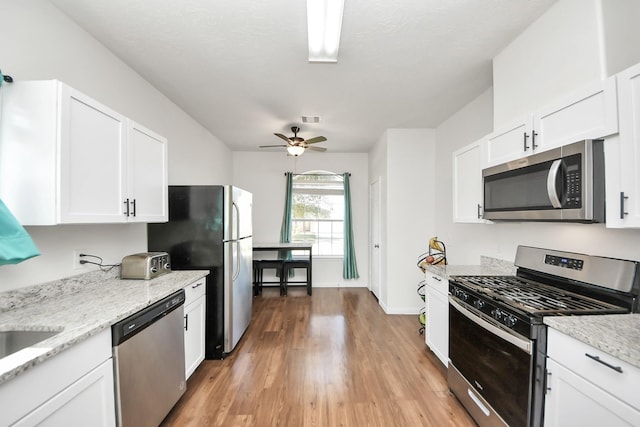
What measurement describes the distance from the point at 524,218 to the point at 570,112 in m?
0.63

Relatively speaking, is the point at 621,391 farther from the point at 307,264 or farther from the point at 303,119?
the point at 307,264

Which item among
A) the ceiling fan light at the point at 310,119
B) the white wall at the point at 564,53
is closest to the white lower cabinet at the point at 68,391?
the white wall at the point at 564,53

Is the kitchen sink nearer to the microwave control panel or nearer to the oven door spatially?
the oven door

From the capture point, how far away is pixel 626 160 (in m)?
1.16

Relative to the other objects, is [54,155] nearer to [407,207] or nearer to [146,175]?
[146,175]

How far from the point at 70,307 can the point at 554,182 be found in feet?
8.84

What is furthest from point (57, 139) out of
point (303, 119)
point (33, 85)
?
point (303, 119)

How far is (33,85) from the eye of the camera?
134cm

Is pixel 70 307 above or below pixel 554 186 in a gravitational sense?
below

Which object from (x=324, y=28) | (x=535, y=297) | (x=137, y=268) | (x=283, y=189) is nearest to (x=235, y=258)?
(x=137, y=268)

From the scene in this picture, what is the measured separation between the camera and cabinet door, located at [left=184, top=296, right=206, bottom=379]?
2174mm

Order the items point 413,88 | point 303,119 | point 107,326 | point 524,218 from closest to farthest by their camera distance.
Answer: point 107,326 < point 524,218 < point 413,88 < point 303,119

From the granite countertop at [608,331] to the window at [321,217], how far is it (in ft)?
14.6

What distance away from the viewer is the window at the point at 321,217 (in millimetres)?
5645
